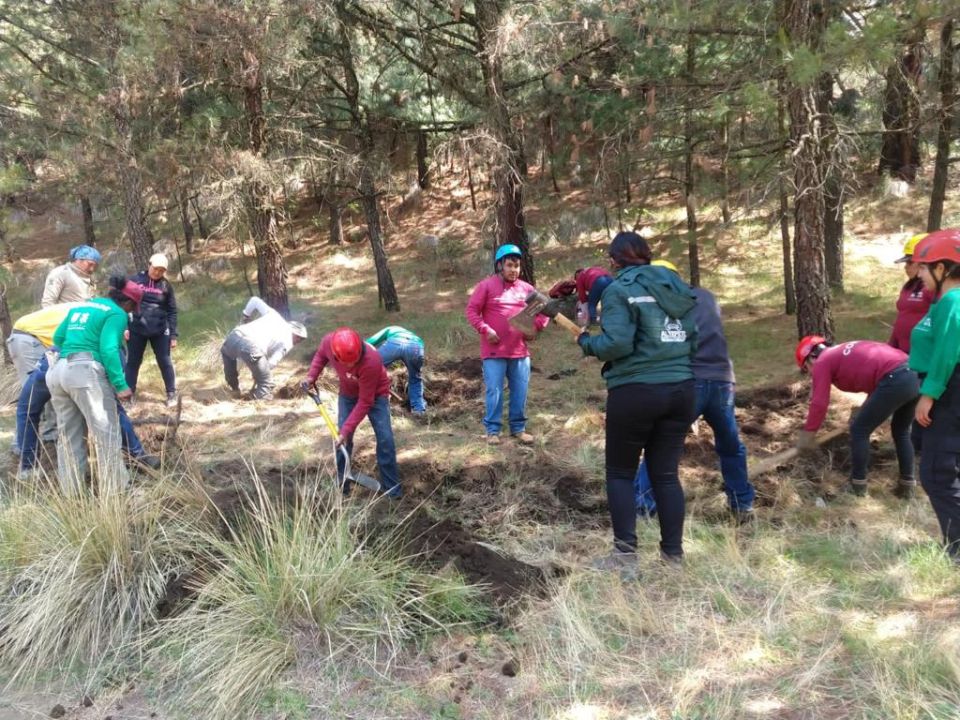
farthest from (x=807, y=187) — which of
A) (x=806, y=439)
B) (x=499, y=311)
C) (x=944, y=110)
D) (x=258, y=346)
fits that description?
(x=258, y=346)

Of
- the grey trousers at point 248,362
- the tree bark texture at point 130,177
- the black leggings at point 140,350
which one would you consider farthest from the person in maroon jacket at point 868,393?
the tree bark texture at point 130,177

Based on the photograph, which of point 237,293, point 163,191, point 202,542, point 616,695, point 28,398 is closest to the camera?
point 616,695

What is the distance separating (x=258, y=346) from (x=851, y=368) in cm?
541

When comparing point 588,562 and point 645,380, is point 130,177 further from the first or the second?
point 645,380

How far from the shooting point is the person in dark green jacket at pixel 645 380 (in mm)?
3111

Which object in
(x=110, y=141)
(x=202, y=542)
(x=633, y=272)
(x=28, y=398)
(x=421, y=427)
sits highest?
(x=110, y=141)

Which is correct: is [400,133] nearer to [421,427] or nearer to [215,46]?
[215,46]

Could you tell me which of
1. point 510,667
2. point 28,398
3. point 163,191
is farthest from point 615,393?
point 163,191

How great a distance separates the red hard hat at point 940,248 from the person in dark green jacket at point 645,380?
1.08 m

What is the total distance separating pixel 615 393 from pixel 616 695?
128 centimetres

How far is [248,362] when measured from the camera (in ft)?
23.5

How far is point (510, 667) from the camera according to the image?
2.68 metres

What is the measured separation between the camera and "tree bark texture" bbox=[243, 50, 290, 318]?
8555 millimetres

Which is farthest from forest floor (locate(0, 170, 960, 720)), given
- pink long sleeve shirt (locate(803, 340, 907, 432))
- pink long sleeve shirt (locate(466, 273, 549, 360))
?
pink long sleeve shirt (locate(466, 273, 549, 360))
